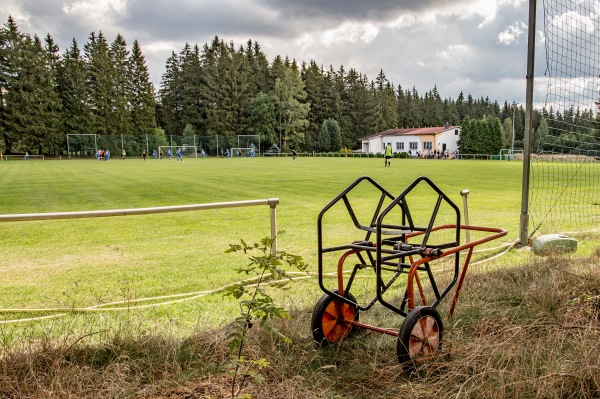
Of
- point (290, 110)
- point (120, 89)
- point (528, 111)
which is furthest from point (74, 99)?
point (528, 111)

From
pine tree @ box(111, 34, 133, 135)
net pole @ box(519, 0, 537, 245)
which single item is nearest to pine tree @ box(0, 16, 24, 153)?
pine tree @ box(111, 34, 133, 135)

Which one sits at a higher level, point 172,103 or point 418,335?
point 172,103


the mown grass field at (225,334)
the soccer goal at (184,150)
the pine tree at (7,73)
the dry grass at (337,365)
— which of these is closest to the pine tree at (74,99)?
the pine tree at (7,73)

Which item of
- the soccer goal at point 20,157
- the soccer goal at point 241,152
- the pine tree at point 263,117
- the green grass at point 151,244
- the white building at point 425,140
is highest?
the pine tree at point 263,117

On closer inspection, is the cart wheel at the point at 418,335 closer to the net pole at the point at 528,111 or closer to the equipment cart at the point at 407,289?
the equipment cart at the point at 407,289

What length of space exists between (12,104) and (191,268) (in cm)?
6617

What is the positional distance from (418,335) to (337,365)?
2.04ft

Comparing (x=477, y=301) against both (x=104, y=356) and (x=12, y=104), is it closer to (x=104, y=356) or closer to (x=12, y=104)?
(x=104, y=356)

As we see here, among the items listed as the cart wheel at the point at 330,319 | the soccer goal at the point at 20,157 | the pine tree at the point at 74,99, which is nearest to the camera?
the cart wheel at the point at 330,319

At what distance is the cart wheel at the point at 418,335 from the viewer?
3.09 metres

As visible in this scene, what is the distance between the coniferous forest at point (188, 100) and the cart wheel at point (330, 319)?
6354 cm

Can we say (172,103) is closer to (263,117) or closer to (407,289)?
(263,117)

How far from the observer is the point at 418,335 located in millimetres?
3234

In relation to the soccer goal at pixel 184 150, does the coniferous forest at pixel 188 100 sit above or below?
above
